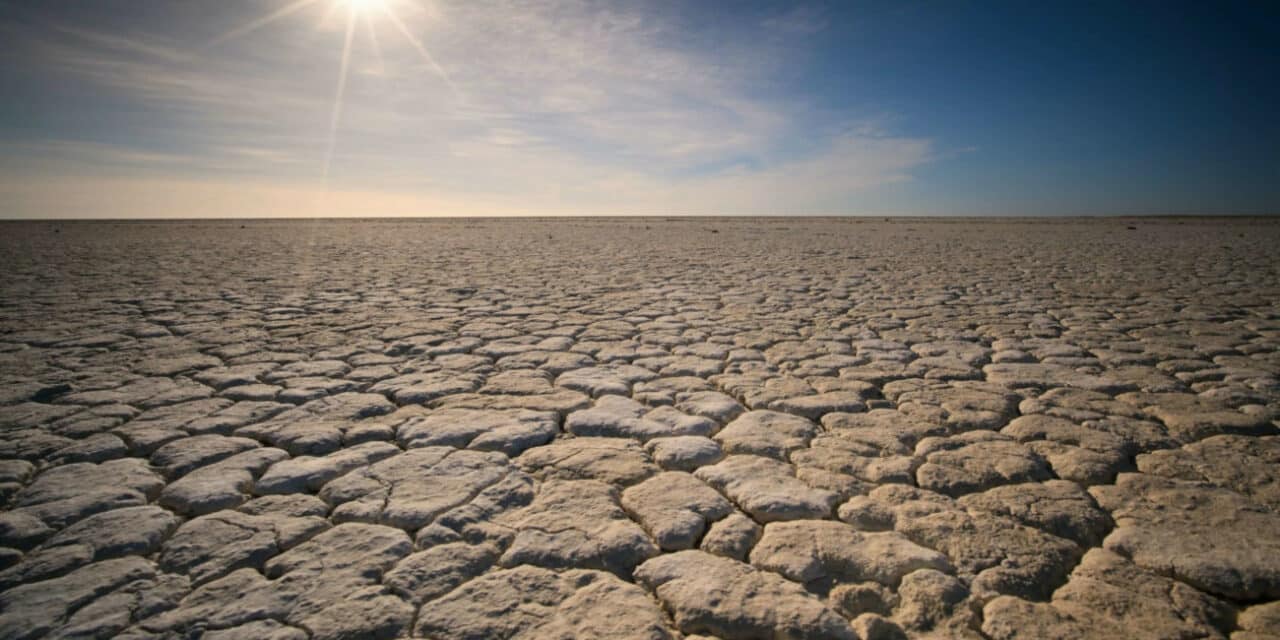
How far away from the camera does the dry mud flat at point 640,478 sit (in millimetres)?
1207

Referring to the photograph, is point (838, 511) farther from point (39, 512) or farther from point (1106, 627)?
point (39, 512)

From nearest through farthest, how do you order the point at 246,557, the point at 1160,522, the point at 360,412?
the point at 246,557, the point at 1160,522, the point at 360,412

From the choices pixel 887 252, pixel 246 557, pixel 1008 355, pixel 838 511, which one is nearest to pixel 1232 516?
pixel 838 511

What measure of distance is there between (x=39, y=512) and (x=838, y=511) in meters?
2.11

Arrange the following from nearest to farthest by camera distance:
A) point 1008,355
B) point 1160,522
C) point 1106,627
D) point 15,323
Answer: point 1106,627 < point 1160,522 < point 1008,355 < point 15,323

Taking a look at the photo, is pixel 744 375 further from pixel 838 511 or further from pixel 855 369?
pixel 838 511

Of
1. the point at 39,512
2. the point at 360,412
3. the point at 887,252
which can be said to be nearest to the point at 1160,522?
the point at 360,412

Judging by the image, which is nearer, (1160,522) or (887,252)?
(1160,522)

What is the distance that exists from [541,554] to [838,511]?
781mm

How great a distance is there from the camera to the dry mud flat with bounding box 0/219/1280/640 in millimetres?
1207

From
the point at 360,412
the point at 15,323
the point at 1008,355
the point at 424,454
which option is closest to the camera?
the point at 424,454

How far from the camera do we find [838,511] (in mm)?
1564

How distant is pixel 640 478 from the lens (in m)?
1.77

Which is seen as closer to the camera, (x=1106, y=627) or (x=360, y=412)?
(x=1106, y=627)
